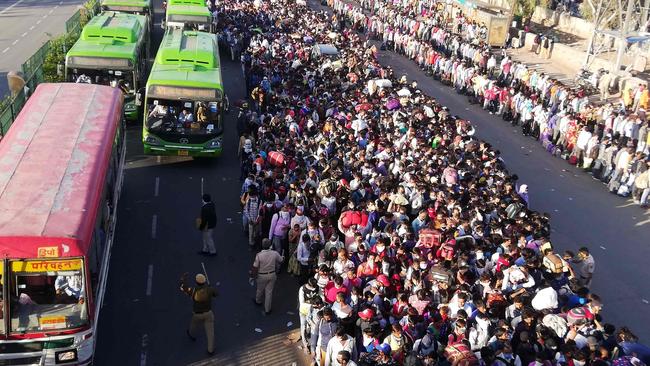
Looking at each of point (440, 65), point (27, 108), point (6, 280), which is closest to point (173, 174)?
point (27, 108)

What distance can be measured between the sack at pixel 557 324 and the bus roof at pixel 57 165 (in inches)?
256

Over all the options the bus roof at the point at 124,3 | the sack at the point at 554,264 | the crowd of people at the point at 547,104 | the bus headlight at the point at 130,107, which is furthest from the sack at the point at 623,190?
the bus roof at the point at 124,3

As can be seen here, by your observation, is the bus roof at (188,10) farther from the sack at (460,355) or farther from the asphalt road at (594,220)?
the sack at (460,355)

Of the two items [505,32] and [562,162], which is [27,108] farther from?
[505,32]

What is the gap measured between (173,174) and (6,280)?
9671 mm

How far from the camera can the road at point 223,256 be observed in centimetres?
1070

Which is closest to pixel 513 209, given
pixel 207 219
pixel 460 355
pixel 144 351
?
pixel 460 355

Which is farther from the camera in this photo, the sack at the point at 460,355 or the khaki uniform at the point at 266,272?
the khaki uniform at the point at 266,272

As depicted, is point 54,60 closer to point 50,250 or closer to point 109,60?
point 109,60

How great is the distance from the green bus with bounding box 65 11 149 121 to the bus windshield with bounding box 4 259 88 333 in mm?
11382

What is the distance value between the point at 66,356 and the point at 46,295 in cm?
84

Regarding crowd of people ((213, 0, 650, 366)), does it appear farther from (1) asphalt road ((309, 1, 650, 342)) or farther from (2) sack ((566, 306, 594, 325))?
(1) asphalt road ((309, 1, 650, 342))

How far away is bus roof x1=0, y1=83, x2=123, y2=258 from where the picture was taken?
27.5 ft

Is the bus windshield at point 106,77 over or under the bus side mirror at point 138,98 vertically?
over
